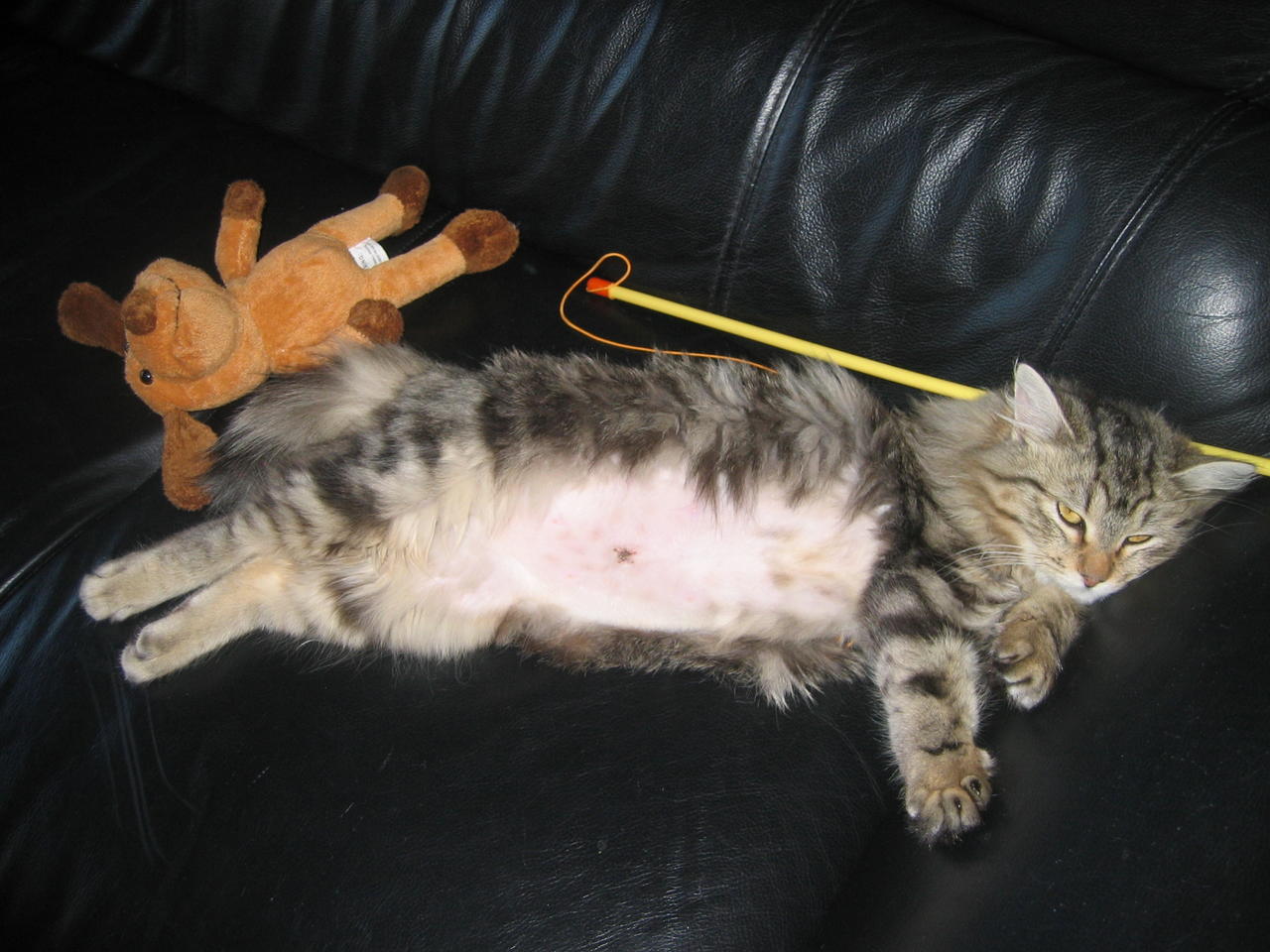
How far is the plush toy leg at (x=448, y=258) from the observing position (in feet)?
6.13

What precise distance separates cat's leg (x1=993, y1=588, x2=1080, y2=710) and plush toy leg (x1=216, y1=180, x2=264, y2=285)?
5.24 feet

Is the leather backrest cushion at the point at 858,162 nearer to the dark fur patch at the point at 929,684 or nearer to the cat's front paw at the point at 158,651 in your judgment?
the dark fur patch at the point at 929,684

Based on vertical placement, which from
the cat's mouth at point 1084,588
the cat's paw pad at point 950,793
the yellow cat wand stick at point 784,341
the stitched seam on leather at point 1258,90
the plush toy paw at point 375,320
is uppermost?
the stitched seam on leather at point 1258,90

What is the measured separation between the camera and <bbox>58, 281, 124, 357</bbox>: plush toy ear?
1.67 meters

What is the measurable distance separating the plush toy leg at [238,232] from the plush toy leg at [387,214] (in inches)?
4.6

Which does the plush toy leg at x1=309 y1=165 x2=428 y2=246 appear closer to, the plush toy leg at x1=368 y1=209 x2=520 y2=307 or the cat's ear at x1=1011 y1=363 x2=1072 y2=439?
the plush toy leg at x1=368 y1=209 x2=520 y2=307

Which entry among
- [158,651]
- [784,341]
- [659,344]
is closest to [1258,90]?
[784,341]

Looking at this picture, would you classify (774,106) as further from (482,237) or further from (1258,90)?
(1258,90)

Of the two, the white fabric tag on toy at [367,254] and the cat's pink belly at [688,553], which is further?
the white fabric tag on toy at [367,254]

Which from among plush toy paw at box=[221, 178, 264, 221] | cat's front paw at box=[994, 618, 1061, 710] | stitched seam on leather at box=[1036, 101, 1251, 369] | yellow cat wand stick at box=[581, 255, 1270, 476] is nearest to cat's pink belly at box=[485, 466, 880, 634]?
cat's front paw at box=[994, 618, 1061, 710]

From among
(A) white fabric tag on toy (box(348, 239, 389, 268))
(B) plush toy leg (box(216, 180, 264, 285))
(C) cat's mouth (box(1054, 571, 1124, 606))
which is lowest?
(C) cat's mouth (box(1054, 571, 1124, 606))

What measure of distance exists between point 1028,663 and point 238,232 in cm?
169

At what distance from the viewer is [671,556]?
165 cm

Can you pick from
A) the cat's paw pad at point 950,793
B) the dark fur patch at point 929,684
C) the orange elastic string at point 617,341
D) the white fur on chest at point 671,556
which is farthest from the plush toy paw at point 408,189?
the cat's paw pad at point 950,793
